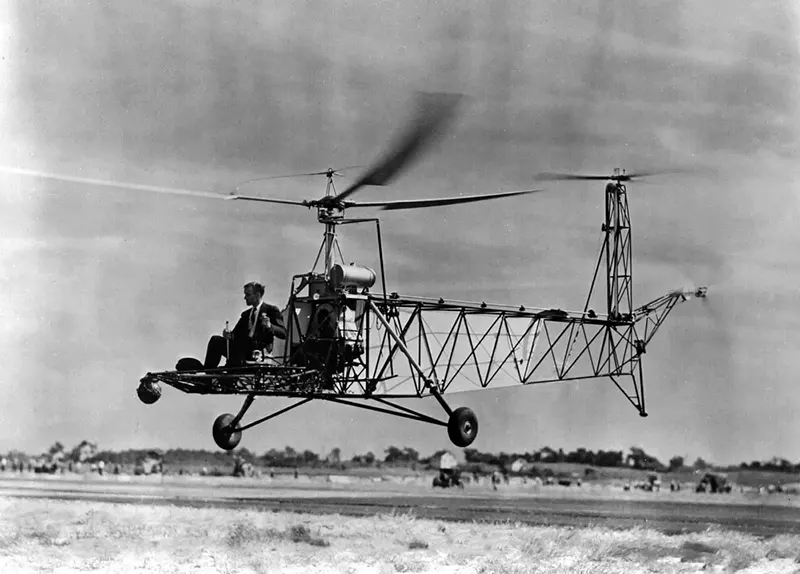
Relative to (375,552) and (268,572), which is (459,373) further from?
(268,572)

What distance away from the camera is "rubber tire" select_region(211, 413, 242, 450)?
22.7 m

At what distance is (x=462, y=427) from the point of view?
22.0 m

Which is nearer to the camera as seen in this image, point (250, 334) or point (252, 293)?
point (250, 334)

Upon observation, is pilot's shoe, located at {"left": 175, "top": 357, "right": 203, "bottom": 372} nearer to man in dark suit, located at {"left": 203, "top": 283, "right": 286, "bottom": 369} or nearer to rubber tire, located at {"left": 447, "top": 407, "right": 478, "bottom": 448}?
man in dark suit, located at {"left": 203, "top": 283, "right": 286, "bottom": 369}

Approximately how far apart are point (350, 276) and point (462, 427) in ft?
14.0

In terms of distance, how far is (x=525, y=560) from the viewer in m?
21.7

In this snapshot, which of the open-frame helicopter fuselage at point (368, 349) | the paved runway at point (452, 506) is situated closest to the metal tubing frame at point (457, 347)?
the open-frame helicopter fuselage at point (368, 349)

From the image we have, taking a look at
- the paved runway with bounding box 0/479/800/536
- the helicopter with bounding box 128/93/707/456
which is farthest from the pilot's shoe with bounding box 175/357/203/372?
the paved runway with bounding box 0/479/800/536

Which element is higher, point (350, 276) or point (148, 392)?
point (350, 276)

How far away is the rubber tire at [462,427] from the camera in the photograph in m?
22.0

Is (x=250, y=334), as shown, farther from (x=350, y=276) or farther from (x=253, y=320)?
(x=350, y=276)

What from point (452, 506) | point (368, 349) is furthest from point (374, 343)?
point (452, 506)

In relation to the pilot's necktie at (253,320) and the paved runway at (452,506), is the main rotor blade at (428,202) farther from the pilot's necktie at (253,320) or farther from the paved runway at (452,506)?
the paved runway at (452,506)

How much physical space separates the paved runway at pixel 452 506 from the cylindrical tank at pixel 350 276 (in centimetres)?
1338
